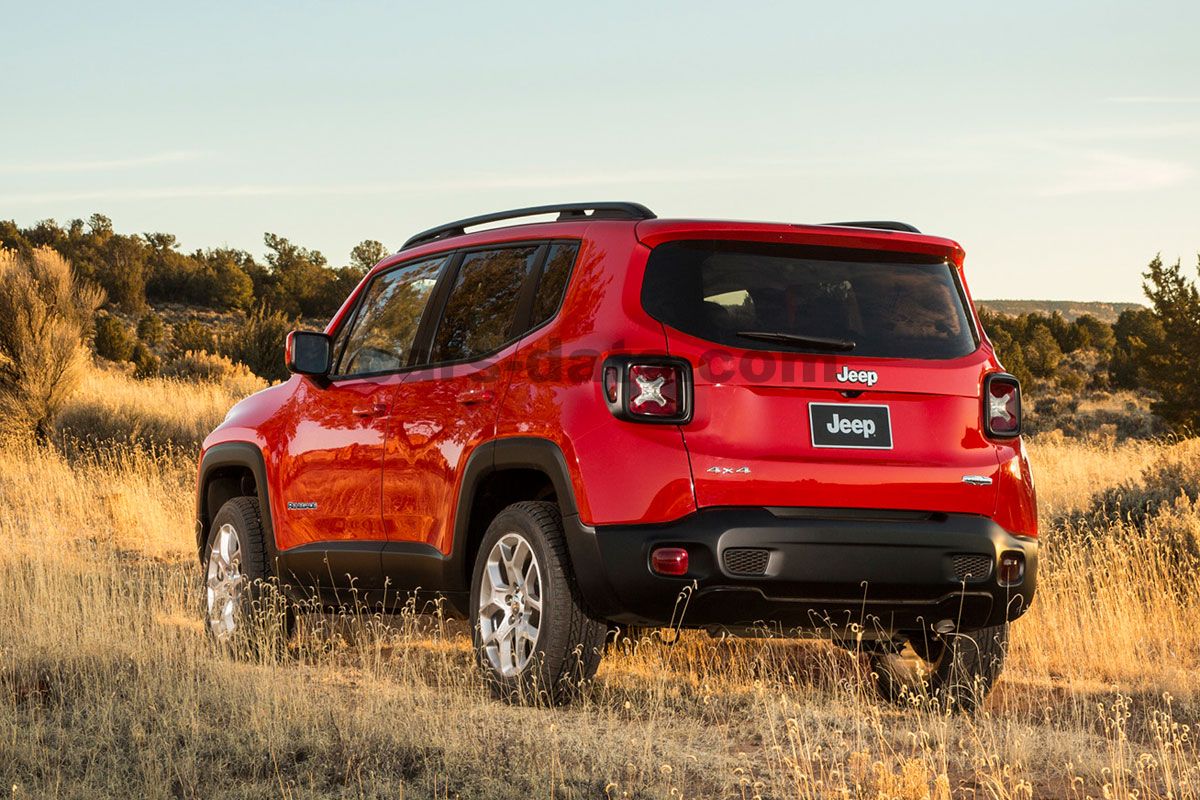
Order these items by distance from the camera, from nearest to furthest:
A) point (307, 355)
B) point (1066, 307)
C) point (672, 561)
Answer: point (672, 561) < point (307, 355) < point (1066, 307)

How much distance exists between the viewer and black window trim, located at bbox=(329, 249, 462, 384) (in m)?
7.06

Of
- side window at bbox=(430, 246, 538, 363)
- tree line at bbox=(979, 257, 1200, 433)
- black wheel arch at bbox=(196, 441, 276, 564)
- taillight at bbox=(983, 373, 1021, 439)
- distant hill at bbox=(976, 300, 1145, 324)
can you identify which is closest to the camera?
taillight at bbox=(983, 373, 1021, 439)

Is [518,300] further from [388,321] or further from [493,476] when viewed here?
[388,321]

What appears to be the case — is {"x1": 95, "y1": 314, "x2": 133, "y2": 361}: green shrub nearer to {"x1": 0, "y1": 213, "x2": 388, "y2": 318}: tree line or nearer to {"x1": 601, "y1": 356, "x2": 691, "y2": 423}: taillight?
{"x1": 0, "y1": 213, "x2": 388, "y2": 318}: tree line

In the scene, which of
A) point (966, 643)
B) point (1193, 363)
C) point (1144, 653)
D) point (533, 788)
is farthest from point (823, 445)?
point (1193, 363)

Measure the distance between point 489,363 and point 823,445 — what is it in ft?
4.94

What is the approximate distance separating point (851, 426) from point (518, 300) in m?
1.56

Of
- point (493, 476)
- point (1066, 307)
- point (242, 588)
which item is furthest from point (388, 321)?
point (1066, 307)

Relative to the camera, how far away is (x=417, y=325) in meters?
7.11

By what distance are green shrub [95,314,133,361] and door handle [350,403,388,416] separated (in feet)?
112

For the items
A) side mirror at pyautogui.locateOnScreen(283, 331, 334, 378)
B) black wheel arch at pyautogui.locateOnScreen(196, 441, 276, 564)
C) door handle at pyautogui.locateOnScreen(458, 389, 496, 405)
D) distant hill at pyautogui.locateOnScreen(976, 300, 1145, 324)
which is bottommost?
distant hill at pyautogui.locateOnScreen(976, 300, 1145, 324)

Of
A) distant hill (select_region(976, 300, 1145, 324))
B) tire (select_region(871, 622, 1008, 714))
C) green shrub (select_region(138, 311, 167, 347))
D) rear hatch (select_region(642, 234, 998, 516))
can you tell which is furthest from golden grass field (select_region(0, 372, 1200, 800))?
distant hill (select_region(976, 300, 1145, 324))

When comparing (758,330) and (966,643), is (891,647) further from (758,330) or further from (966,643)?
(758,330)

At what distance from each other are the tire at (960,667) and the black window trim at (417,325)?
2.62 m
